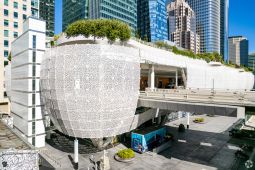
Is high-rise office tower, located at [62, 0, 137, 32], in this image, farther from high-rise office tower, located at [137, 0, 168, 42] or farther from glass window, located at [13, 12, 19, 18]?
glass window, located at [13, 12, 19, 18]

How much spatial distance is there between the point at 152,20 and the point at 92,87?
136 meters

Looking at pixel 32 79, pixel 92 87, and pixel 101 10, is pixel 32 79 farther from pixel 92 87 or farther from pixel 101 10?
pixel 101 10

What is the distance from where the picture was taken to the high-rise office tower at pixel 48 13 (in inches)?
5630

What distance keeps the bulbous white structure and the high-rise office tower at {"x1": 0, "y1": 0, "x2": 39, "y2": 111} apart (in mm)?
42767

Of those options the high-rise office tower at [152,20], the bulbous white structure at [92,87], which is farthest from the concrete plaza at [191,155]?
the high-rise office tower at [152,20]

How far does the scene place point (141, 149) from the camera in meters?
28.0

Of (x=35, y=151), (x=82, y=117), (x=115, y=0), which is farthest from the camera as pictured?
(x=115, y=0)

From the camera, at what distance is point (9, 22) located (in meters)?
61.5

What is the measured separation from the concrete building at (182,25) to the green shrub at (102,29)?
153m

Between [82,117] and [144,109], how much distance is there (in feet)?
36.8

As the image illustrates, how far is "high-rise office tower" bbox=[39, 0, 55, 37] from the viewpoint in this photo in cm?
14301

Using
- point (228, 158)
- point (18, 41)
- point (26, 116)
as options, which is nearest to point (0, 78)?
point (18, 41)

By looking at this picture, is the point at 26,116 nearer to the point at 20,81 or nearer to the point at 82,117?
the point at 20,81

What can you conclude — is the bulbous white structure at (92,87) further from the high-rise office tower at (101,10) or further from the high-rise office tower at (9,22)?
the high-rise office tower at (101,10)
